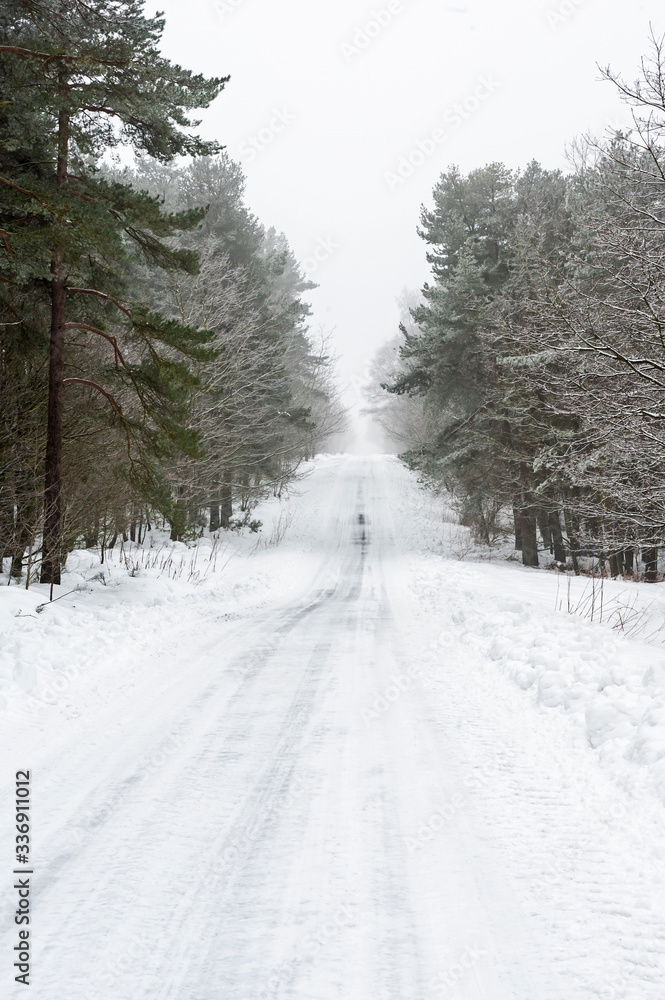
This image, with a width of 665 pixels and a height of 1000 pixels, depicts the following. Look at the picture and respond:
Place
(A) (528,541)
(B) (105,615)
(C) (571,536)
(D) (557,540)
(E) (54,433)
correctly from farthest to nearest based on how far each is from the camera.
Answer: (D) (557,540)
(A) (528,541)
(C) (571,536)
(E) (54,433)
(B) (105,615)

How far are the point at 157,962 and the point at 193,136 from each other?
9570 millimetres

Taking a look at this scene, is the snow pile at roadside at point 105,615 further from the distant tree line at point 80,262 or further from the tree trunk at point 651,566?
A: the tree trunk at point 651,566

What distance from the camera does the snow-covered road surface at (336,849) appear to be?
2.16 m

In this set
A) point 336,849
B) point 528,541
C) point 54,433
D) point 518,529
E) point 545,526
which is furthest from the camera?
point 545,526

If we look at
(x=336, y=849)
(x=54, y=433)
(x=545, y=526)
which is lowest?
(x=336, y=849)

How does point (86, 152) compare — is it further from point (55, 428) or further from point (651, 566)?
point (651, 566)

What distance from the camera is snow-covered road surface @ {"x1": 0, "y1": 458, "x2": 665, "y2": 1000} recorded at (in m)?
2.16

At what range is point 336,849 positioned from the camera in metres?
2.94

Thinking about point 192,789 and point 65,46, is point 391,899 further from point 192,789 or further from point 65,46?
point 65,46

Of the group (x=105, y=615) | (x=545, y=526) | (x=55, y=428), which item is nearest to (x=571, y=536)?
(x=545, y=526)

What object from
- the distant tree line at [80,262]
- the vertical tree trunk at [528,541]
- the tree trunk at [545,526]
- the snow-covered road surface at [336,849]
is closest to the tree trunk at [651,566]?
the tree trunk at [545,526]

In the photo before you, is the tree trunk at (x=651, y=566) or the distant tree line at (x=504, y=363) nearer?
the distant tree line at (x=504, y=363)

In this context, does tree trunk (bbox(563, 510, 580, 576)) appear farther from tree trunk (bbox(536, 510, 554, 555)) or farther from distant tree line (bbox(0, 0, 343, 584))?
distant tree line (bbox(0, 0, 343, 584))

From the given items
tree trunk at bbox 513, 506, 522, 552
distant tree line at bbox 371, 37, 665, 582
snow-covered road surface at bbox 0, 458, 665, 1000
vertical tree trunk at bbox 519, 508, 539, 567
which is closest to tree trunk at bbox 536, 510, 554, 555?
distant tree line at bbox 371, 37, 665, 582
